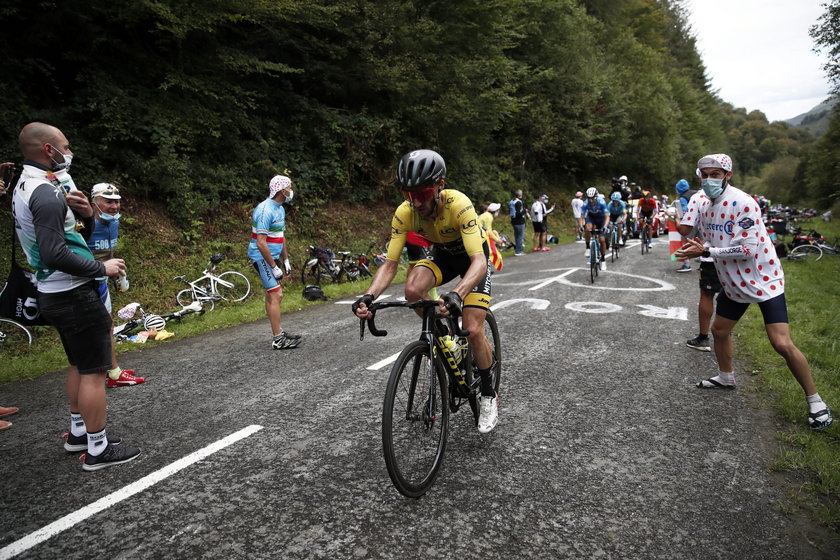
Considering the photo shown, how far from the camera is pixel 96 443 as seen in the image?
3.37 meters

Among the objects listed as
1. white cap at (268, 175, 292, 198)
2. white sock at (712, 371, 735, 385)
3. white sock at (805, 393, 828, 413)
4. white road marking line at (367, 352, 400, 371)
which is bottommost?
white sock at (712, 371, 735, 385)

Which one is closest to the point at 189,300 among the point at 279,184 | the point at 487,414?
the point at 279,184

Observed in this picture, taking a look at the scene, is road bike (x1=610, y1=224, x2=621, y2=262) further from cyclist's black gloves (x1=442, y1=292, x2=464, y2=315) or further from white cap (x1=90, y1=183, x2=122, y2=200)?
white cap (x1=90, y1=183, x2=122, y2=200)

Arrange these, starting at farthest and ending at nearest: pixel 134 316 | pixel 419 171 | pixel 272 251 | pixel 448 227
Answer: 1. pixel 134 316
2. pixel 272 251
3. pixel 448 227
4. pixel 419 171

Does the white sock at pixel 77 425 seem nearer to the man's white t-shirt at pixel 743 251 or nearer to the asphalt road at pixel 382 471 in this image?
the asphalt road at pixel 382 471

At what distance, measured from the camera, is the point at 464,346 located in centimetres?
361

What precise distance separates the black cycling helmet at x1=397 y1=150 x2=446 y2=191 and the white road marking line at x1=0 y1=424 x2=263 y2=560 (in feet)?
8.00

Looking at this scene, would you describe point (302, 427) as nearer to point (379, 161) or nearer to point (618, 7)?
point (379, 161)

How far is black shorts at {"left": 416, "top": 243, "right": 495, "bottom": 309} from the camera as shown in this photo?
142 inches

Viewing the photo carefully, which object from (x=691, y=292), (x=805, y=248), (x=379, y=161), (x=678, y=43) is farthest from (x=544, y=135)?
(x=678, y=43)

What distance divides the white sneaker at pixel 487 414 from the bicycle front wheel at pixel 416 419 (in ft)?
1.65

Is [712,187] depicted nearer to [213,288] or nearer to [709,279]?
[709,279]

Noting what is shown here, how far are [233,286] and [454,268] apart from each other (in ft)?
25.3

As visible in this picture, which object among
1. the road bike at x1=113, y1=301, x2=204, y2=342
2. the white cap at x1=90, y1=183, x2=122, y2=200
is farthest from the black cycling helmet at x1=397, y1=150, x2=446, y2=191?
the road bike at x1=113, y1=301, x2=204, y2=342
